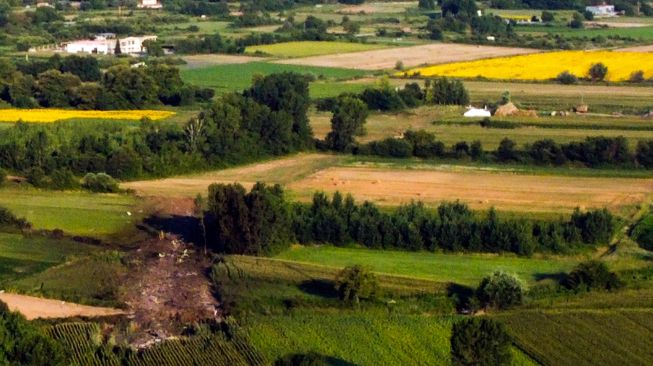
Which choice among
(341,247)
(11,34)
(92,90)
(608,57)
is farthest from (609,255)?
(11,34)

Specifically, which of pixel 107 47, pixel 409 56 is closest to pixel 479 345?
pixel 409 56

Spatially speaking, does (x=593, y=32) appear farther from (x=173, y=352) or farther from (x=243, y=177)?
(x=173, y=352)

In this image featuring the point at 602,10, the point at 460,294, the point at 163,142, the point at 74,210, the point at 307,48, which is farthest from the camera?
the point at 602,10

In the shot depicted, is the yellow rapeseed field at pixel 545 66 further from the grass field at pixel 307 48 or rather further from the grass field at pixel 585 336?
the grass field at pixel 585 336

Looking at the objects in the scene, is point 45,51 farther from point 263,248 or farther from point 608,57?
point 263,248

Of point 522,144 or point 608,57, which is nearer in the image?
point 522,144

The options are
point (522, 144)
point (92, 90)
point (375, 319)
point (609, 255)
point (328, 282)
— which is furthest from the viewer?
point (92, 90)

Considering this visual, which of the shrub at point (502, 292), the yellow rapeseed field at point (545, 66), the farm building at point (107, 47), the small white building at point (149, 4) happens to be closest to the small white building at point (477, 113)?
the yellow rapeseed field at point (545, 66)

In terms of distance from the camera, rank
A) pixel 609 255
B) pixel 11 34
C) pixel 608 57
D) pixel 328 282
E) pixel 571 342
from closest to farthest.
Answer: pixel 571 342, pixel 328 282, pixel 609 255, pixel 608 57, pixel 11 34
